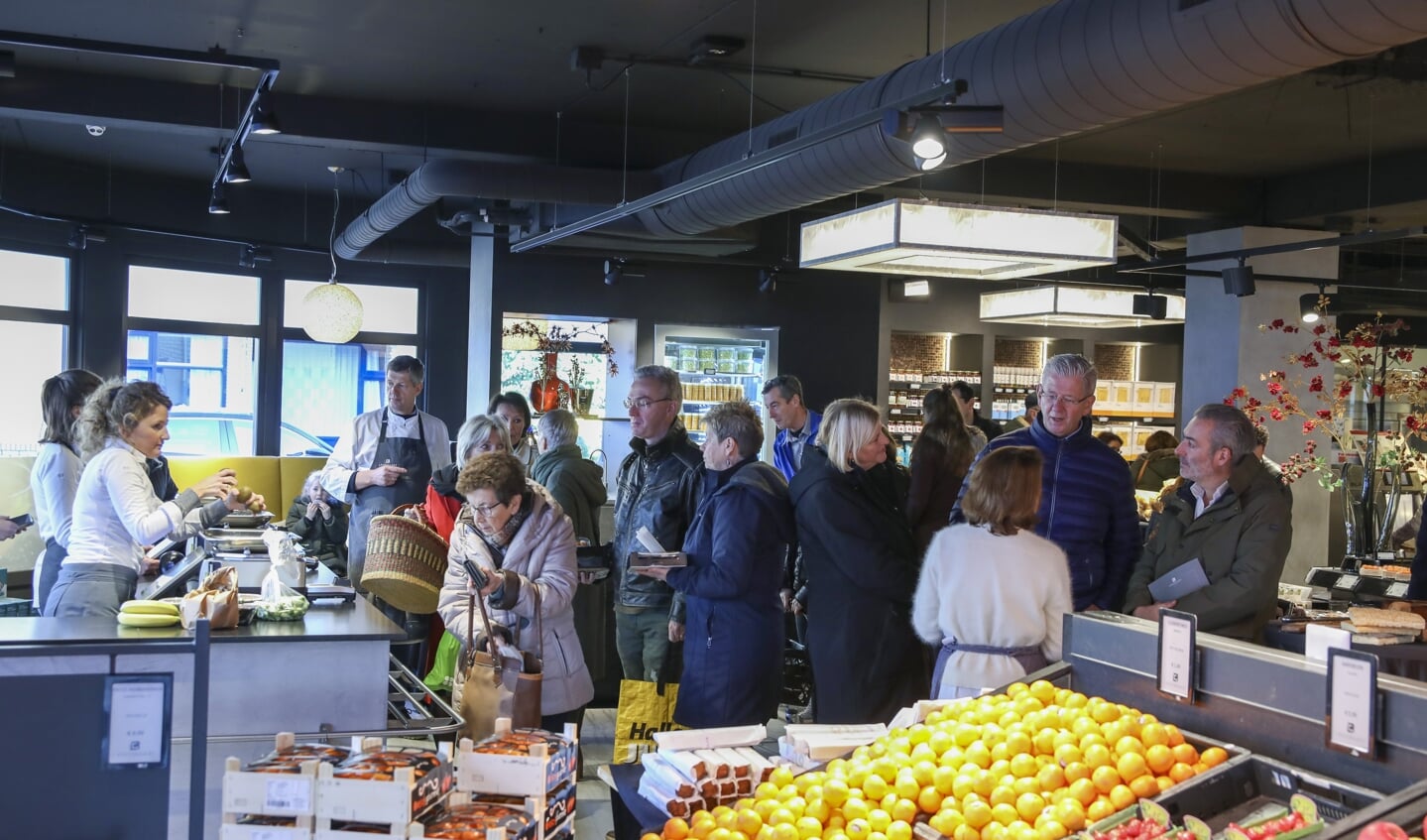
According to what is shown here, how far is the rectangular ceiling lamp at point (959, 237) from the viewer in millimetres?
6234

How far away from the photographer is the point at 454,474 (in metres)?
5.33

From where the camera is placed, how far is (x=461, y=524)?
413 centimetres

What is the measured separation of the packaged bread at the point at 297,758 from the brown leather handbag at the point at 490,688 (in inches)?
28.5

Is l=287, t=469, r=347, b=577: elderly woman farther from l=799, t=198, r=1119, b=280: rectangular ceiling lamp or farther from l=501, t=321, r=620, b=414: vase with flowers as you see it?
l=501, t=321, r=620, b=414: vase with flowers

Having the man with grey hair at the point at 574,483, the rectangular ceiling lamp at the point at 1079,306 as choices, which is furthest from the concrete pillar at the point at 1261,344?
the man with grey hair at the point at 574,483

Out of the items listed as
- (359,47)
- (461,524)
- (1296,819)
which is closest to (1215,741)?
(1296,819)

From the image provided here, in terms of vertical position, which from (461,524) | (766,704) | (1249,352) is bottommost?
(766,704)

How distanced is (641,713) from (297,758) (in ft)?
6.51

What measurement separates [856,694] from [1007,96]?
2.54 m

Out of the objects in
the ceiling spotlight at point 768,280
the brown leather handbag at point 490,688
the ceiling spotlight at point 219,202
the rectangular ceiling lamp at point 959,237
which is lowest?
the brown leather handbag at point 490,688

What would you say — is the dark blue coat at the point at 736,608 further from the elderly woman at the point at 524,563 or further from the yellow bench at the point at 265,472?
the yellow bench at the point at 265,472

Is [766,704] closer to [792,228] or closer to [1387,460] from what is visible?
[1387,460]

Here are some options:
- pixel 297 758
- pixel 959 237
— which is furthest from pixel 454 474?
pixel 959 237

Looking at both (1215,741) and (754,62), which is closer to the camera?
(1215,741)
